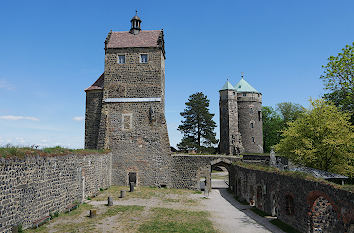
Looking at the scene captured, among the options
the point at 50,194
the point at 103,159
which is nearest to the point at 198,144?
the point at 103,159

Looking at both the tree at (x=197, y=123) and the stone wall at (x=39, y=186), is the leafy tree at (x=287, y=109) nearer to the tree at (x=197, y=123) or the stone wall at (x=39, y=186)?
the tree at (x=197, y=123)

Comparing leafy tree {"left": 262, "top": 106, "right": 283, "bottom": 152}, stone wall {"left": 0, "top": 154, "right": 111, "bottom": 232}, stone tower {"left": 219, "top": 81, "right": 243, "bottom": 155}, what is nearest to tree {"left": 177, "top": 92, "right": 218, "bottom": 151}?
stone tower {"left": 219, "top": 81, "right": 243, "bottom": 155}

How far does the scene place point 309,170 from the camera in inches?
677

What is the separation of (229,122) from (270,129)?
1864cm

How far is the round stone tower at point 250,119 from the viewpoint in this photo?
4353cm

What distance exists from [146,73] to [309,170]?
55.4 feet

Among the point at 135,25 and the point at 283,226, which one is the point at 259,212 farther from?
the point at 135,25

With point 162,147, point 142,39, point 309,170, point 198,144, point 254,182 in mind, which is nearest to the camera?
point 309,170

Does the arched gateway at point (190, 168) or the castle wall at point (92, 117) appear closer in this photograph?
the arched gateway at point (190, 168)

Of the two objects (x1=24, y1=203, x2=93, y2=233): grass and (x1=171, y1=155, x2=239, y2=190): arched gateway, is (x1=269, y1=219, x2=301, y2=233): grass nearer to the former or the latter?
(x1=24, y1=203, x2=93, y2=233): grass

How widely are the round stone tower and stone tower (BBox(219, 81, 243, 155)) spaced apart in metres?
1.87

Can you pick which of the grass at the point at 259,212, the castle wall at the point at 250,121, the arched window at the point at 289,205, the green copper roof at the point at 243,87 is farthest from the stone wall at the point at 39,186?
the green copper roof at the point at 243,87

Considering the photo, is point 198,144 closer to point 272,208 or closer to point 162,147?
point 162,147

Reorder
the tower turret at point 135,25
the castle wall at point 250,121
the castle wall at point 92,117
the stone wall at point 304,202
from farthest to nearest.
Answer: the castle wall at point 250,121, the tower turret at point 135,25, the castle wall at point 92,117, the stone wall at point 304,202
